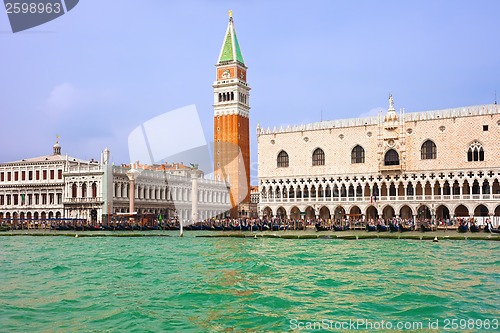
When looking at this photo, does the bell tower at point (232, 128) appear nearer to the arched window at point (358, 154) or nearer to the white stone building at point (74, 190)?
the white stone building at point (74, 190)

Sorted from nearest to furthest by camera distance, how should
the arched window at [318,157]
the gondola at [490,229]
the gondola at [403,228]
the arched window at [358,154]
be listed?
the gondola at [490,229], the gondola at [403,228], the arched window at [358,154], the arched window at [318,157]

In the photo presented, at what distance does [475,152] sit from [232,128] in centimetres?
A: 2837

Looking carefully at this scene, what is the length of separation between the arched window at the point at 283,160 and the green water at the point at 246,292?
93.3ft

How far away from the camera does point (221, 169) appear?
63.2m

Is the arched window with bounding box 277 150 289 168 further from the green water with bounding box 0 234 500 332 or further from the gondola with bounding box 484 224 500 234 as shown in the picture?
the green water with bounding box 0 234 500 332

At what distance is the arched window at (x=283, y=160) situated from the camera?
47500 mm

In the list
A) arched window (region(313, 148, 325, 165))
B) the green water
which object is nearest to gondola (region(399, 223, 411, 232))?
arched window (region(313, 148, 325, 165))

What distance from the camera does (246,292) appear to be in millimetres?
11680

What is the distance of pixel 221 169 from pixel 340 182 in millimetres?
21196

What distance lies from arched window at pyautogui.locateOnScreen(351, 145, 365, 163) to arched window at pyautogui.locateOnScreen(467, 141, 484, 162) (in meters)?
7.69

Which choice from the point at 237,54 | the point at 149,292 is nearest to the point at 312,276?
the point at 149,292

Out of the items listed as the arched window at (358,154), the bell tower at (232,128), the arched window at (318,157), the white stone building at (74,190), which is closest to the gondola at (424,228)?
the arched window at (358,154)

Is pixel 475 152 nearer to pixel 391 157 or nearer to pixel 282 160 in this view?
pixel 391 157

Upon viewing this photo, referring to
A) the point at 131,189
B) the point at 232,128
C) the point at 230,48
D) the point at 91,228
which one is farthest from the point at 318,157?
the point at 230,48
